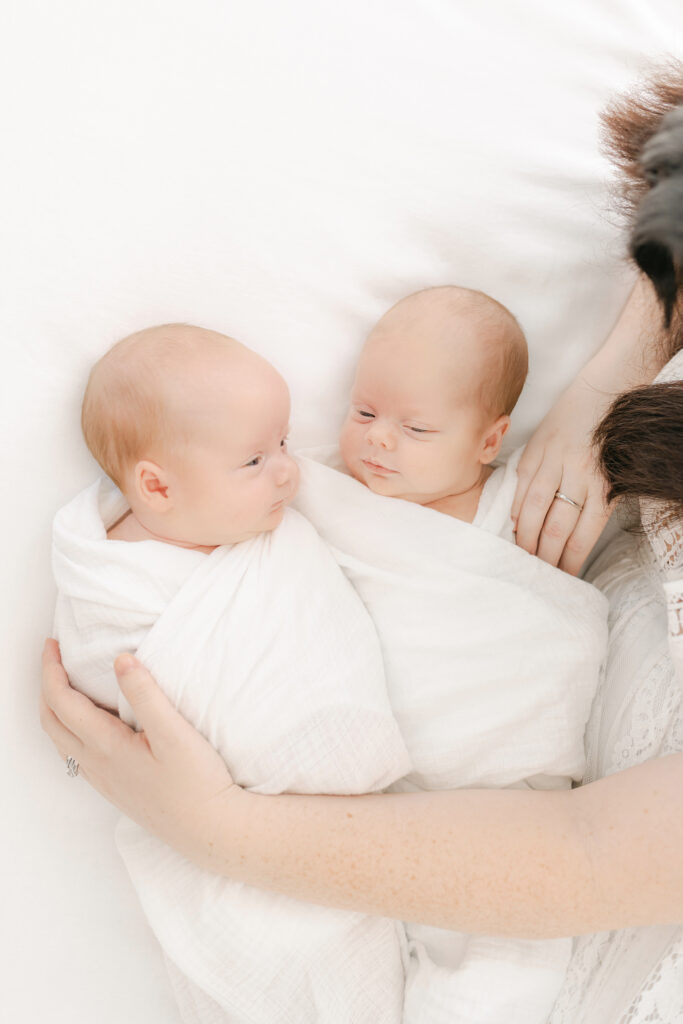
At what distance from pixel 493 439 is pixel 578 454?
11 cm

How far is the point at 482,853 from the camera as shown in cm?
87

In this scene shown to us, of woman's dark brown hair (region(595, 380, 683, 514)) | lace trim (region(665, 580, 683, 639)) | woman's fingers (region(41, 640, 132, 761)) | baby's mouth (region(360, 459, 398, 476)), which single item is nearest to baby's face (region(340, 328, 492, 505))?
baby's mouth (region(360, 459, 398, 476))

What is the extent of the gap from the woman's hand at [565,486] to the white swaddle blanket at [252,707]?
27 centimetres

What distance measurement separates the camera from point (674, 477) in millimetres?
870

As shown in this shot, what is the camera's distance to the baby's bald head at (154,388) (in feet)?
3.26

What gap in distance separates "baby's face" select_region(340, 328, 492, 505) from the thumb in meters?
0.38

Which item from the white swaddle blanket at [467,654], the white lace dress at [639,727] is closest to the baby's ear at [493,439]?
the white swaddle blanket at [467,654]

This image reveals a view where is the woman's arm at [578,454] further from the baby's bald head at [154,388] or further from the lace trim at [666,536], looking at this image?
the baby's bald head at [154,388]

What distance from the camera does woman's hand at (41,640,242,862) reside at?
929 millimetres

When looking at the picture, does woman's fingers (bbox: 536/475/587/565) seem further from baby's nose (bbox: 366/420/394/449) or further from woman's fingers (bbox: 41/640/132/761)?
woman's fingers (bbox: 41/640/132/761)

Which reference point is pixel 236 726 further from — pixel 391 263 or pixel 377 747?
pixel 391 263

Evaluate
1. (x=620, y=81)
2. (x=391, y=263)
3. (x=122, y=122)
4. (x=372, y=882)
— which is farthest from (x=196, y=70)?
(x=372, y=882)

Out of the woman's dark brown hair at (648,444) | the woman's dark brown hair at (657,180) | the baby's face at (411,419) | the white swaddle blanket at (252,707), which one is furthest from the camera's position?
the baby's face at (411,419)

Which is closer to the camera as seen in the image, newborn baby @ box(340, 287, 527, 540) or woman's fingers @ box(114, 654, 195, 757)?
woman's fingers @ box(114, 654, 195, 757)
